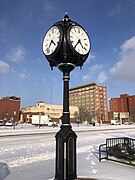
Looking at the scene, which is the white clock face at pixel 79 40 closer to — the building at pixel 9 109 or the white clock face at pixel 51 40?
the white clock face at pixel 51 40

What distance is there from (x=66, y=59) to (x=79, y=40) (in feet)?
1.99

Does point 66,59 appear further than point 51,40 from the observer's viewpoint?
No

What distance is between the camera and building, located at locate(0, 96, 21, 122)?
81.9m

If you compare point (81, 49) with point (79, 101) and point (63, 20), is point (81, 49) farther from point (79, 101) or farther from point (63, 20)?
point (79, 101)

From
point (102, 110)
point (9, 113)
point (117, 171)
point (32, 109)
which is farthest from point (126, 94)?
point (117, 171)

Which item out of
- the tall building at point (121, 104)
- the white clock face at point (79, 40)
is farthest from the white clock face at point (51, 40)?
the tall building at point (121, 104)

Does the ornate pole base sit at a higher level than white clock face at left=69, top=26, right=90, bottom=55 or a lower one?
lower

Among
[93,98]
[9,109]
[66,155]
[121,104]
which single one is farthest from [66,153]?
[121,104]

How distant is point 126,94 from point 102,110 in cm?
1801

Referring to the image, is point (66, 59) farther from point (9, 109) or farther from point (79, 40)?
point (9, 109)

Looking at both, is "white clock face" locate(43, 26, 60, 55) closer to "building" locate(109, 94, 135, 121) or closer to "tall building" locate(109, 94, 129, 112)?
"building" locate(109, 94, 135, 121)

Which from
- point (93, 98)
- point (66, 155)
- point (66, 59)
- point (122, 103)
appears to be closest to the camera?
point (66, 155)

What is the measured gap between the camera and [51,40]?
4.85 m

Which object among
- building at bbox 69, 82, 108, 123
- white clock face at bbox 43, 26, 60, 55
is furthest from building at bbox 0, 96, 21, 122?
white clock face at bbox 43, 26, 60, 55
